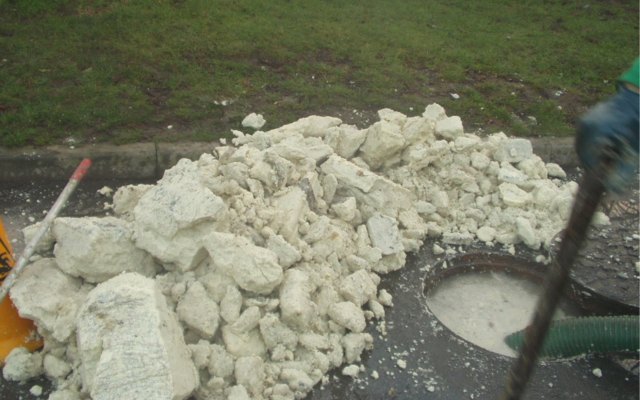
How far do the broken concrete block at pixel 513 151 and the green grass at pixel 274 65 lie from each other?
0.99 meters

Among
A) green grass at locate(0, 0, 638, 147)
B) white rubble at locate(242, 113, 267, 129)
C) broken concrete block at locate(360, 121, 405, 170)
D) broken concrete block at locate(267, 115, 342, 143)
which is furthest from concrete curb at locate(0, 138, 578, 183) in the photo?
broken concrete block at locate(360, 121, 405, 170)

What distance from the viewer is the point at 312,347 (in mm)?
3721

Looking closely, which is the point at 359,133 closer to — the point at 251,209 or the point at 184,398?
the point at 251,209

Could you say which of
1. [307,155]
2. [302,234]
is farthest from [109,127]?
[302,234]

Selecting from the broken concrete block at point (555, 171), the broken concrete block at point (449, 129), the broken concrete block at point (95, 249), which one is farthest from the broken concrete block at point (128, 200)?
the broken concrete block at point (555, 171)

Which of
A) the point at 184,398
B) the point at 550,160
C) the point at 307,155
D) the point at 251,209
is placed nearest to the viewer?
the point at 184,398

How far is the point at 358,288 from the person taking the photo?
4.09m

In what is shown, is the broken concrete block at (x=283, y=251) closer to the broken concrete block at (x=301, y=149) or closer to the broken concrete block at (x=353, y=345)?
the broken concrete block at (x=353, y=345)

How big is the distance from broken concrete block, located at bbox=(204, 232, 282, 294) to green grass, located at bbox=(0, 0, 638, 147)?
88.2 inches

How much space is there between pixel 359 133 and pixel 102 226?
2.29 m

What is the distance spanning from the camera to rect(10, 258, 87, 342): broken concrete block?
11.5 feet

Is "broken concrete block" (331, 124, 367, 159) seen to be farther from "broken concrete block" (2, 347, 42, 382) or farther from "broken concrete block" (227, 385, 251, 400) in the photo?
"broken concrete block" (2, 347, 42, 382)

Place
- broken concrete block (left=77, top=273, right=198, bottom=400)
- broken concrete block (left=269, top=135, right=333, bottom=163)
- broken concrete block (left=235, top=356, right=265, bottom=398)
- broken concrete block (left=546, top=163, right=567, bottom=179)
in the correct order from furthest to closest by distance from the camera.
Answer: broken concrete block (left=546, top=163, right=567, bottom=179), broken concrete block (left=269, top=135, right=333, bottom=163), broken concrete block (left=235, top=356, right=265, bottom=398), broken concrete block (left=77, top=273, right=198, bottom=400)

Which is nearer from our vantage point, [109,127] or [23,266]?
[23,266]
